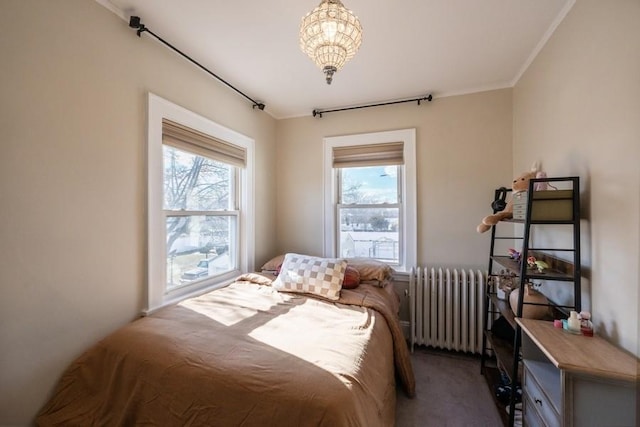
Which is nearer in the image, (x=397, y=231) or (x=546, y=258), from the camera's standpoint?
(x=546, y=258)

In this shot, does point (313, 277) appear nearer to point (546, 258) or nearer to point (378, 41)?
point (546, 258)

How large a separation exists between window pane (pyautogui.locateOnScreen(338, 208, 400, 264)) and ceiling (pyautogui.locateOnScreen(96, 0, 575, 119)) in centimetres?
125

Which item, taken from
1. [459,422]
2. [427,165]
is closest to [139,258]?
[459,422]

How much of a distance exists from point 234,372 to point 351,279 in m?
1.30

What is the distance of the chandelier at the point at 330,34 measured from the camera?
118 centimetres

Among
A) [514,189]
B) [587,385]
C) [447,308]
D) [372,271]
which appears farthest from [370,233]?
[587,385]

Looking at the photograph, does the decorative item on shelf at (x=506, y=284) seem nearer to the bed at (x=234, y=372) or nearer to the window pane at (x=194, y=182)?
the bed at (x=234, y=372)

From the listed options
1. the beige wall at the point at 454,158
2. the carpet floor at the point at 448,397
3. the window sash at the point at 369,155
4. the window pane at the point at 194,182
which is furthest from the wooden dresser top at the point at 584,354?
the window pane at the point at 194,182

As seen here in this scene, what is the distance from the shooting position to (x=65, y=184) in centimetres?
139

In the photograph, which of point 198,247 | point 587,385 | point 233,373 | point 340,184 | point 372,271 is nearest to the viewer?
point 587,385

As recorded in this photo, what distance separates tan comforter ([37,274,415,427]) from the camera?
1046mm

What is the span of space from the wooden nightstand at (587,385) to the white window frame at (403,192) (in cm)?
157

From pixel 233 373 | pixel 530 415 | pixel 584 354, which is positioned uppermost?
pixel 584 354

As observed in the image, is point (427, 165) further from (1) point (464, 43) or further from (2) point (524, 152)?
(1) point (464, 43)
